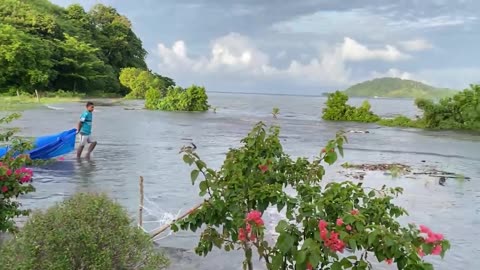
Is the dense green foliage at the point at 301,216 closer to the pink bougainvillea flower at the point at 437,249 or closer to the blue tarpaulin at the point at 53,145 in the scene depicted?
the pink bougainvillea flower at the point at 437,249

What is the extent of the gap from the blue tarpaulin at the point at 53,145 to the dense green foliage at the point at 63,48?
46922 millimetres

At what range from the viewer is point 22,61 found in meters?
58.1

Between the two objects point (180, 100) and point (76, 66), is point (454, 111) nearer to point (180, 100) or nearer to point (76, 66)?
point (180, 100)

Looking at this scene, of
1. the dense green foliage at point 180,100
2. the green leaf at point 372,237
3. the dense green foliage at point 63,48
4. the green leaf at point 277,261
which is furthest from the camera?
the dense green foliage at point 63,48

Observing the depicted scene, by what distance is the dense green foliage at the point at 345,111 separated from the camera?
1618 inches

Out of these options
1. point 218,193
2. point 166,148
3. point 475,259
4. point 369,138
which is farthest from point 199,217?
point 369,138

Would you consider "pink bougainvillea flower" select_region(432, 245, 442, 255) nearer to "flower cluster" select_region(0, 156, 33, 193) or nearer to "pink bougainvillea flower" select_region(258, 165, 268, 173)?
"pink bougainvillea flower" select_region(258, 165, 268, 173)

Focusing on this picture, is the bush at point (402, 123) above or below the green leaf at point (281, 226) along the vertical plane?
below

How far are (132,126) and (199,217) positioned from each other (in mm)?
24484

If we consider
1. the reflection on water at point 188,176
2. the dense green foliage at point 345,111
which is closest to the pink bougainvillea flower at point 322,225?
the reflection on water at point 188,176

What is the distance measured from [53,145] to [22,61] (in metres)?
49.9

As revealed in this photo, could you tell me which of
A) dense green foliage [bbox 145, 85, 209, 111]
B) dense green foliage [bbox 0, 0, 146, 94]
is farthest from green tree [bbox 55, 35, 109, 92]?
dense green foliage [bbox 145, 85, 209, 111]

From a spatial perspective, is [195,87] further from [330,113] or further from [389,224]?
[389,224]

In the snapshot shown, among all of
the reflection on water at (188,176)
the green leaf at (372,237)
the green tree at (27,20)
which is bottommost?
the reflection on water at (188,176)
